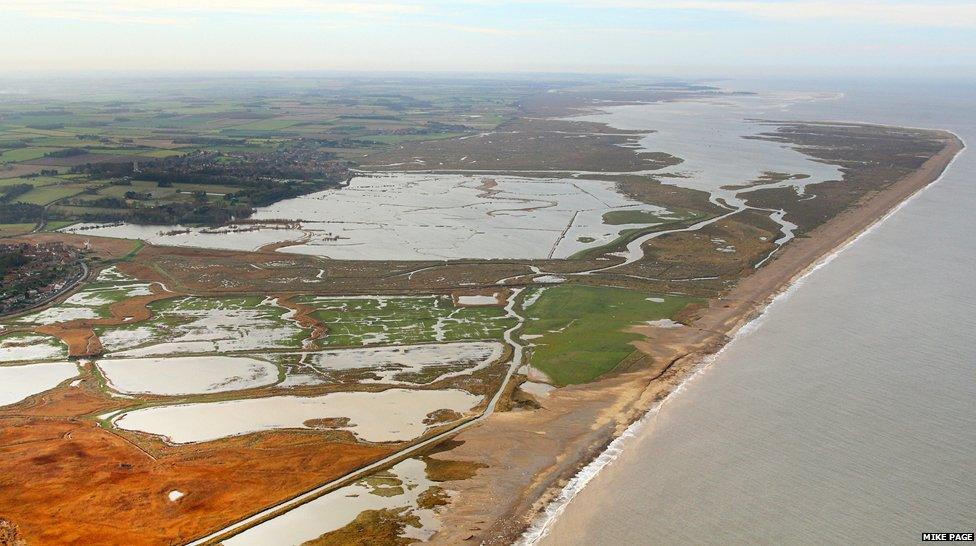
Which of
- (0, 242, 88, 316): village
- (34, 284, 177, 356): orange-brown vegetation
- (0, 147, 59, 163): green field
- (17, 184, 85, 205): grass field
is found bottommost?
(34, 284, 177, 356): orange-brown vegetation

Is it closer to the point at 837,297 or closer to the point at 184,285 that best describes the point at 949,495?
the point at 837,297

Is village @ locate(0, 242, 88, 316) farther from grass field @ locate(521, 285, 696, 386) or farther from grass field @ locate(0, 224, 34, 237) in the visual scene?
grass field @ locate(521, 285, 696, 386)

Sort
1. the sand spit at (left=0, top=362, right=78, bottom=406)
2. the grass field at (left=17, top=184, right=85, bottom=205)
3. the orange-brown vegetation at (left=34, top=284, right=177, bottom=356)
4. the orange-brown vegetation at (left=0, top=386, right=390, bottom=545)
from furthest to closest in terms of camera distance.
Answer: the grass field at (left=17, top=184, right=85, bottom=205) < the orange-brown vegetation at (left=34, top=284, right=177, bottom=356) < the sand spit at (left=0, top=362, right=78, bottom=406) < the orange-brown vegetation at (left=0, top=386, right=390, bottom=545)

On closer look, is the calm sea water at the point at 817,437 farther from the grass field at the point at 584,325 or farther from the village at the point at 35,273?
the village at the point at 35,273

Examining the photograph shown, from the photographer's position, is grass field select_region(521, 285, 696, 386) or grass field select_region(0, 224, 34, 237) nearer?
grass field select_region(521, 285, 696, 386)

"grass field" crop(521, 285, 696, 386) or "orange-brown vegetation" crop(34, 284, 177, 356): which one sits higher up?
"grass field" crop(521, 285, 696, 386)

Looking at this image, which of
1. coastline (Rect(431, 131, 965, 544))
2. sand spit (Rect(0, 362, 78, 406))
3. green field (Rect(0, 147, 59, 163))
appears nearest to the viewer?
coastline (Rect(431, 131, 965, 544))

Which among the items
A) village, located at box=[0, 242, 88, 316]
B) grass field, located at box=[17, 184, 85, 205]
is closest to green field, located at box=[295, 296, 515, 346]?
village, located at box=[0, 242, 88, 316]

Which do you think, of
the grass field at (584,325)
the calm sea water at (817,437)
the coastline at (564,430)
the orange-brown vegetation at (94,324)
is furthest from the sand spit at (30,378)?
the calm sea water at (817,437)
